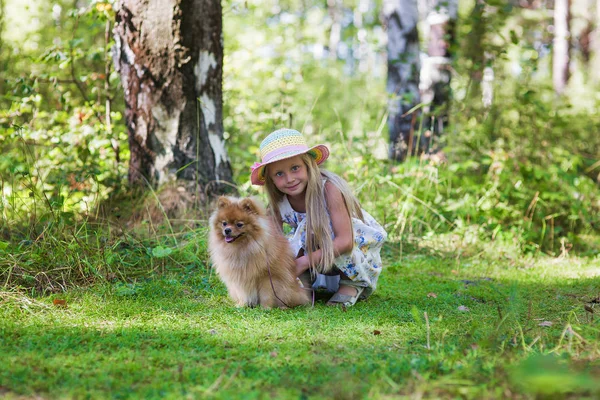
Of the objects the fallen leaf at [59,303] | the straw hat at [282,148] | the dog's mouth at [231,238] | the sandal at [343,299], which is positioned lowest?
the sandal at [343,299]

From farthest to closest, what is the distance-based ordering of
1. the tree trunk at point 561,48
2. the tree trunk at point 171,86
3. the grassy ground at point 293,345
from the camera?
the tree trunk at point 561,48 < the tree trunk at point 171,86 < the grassy ground at point 293,345

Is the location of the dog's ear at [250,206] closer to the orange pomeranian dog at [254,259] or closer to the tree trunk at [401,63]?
the orange pomeranian dog at [254,259]

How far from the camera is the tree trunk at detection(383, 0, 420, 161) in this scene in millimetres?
8156

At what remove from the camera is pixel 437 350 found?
271 centimetres

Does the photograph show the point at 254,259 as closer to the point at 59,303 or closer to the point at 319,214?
the point at 319,214

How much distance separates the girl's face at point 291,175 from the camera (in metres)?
3.94

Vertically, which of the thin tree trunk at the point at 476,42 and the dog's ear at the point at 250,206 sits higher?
the thin tree trunk at the point at 476,42

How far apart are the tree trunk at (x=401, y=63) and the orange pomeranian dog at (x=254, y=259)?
451 cm

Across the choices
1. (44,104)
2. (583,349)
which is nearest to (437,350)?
(583,349)

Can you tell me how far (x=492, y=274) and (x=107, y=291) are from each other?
130 inches

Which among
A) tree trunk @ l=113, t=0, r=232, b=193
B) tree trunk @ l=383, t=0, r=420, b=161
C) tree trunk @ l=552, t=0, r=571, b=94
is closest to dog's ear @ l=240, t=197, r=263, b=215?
tree trunk @ l=113, t=0, r=232, b=193

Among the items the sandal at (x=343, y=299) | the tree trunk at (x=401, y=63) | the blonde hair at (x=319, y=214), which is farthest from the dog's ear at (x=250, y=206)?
the tree trunk at (x=401, y=63)

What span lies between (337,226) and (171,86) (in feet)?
8.26

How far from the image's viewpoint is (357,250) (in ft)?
13.3
